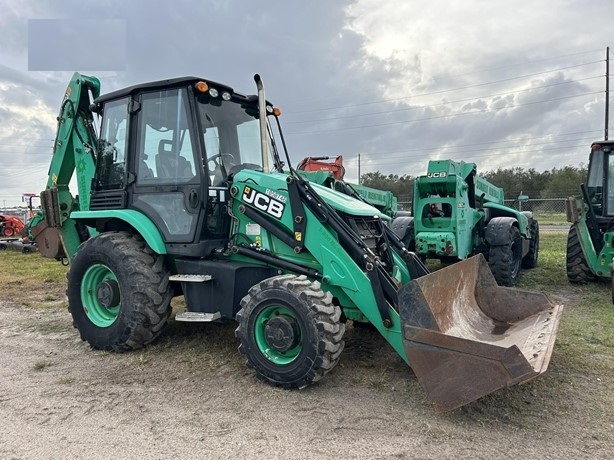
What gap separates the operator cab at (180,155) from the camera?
15.8 ft

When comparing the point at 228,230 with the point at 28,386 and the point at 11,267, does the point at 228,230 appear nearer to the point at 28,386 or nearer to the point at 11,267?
the point at 28,386

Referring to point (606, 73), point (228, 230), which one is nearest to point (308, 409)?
point (228, 230)

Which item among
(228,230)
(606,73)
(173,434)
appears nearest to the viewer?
(173,434)

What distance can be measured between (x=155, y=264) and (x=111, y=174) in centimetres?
127

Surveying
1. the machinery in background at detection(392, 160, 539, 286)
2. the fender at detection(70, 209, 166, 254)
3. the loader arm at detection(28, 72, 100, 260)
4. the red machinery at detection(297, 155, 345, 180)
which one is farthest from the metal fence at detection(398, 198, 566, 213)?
the fender at detection(70, 209, 166, 254)

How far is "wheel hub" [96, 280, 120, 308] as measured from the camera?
16.5ft

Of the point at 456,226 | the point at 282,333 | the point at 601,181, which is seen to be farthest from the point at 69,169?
the point at 601,181

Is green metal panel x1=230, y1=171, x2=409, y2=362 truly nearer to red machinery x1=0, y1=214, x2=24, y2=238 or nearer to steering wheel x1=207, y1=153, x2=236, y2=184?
steering wheel x1=207, y1=153, x2=236, y2=184

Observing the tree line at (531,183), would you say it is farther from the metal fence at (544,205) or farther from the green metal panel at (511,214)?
the green metal panel at (511,214)

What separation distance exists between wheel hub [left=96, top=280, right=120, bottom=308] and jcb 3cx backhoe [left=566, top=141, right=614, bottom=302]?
7.62m

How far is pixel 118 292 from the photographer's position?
199 inches

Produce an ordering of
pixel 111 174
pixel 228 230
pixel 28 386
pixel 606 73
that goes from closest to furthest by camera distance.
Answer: pixel 28 386
pixel 228 230
pixel 111 174
pixel 606 73

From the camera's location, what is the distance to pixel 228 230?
5.02 metres

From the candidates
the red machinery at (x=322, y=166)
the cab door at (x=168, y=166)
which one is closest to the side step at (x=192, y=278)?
the cab door at (x=168, y=166)
